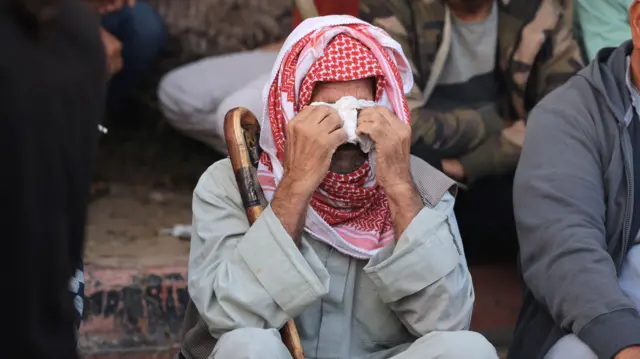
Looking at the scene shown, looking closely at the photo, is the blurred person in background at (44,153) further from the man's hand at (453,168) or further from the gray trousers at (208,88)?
the gray trousers at (208,88)

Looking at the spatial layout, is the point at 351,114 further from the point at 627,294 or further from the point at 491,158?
the point at 491,158

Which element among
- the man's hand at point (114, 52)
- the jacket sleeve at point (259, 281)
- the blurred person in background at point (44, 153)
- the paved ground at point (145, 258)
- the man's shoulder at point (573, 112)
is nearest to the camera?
the blurred person in background at point (44, 153)

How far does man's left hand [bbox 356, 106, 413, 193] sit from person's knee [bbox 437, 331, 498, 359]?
0.41 metres

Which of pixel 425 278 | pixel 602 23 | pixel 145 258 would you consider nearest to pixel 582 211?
pixel 425 278

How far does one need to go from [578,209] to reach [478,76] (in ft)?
3.77

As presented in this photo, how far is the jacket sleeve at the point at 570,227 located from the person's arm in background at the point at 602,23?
1.01 metres

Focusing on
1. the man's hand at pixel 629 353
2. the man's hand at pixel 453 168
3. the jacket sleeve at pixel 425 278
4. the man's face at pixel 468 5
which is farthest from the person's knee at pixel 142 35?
the man's hand at pixel 629 353

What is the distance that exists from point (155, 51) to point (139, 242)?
963 millimetres

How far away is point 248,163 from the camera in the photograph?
2553 mm

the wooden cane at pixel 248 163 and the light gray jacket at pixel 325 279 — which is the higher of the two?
the wooden cane at pixel 248 163

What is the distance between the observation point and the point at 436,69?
359 centimetres

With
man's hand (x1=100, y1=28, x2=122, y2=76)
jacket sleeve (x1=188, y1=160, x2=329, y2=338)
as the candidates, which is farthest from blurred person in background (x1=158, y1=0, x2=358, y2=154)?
jacket sleeve (x1=188, y1=160, x2=329, y2=338)

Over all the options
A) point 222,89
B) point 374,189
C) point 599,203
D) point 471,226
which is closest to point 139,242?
point 222,89

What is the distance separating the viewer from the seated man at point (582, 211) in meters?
2.54
